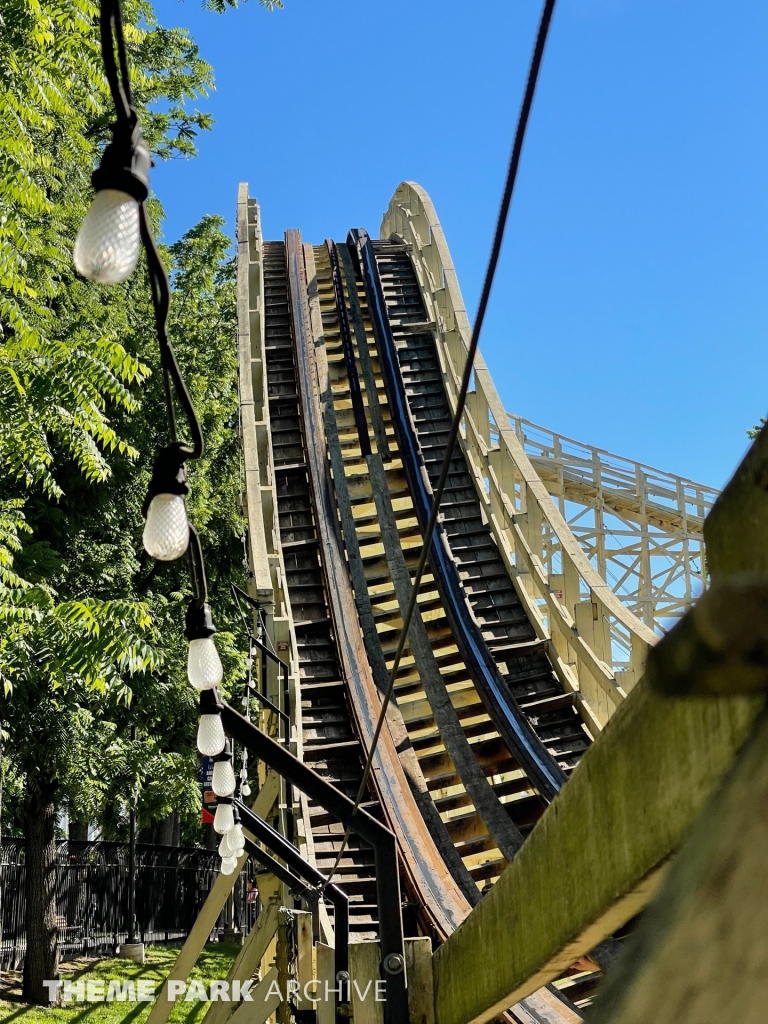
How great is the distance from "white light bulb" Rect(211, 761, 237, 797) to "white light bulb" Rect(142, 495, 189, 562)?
2.61 m

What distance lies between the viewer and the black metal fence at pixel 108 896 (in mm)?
13219

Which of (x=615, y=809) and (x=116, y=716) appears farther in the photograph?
(x=116, y=716)

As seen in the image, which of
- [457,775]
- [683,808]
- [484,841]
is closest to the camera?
[683,808]

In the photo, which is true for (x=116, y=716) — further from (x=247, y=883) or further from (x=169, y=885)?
(x=247, y=883)

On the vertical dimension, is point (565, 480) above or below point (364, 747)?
above

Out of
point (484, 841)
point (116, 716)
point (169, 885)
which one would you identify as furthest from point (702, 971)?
point (169, 885)

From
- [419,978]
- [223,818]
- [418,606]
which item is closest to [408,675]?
[418,606]

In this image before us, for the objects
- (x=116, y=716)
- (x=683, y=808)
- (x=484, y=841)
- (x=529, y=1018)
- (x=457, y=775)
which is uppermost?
(x=116, y=716)

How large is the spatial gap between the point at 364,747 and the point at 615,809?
8459 mm

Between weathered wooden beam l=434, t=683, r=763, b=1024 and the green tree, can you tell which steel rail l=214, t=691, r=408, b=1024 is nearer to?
the green tree

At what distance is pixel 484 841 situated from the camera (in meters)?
8.67

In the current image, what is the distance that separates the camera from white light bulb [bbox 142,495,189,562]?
7.81 ft

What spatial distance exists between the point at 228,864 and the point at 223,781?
1.29 metres

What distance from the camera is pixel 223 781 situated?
4812mm
